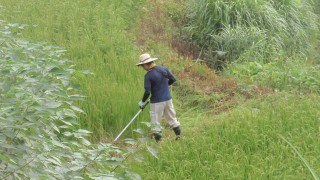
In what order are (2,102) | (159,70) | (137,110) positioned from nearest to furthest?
(2,102) → (159,70) → (137,110)

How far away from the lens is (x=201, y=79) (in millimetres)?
8680

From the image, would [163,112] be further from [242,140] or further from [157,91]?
[242,140]

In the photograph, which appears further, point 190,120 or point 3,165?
point 190,120

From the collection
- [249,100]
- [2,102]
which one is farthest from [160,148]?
[2,102]

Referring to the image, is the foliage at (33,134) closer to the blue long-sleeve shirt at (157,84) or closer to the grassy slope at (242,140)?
the grassy slope at (242,140)

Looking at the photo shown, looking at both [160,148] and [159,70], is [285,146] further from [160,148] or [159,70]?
[159,70]

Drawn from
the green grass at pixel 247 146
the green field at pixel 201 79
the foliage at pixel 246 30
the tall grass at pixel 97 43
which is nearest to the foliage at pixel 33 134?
the green field at pixel 201 79

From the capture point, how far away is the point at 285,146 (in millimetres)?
5277

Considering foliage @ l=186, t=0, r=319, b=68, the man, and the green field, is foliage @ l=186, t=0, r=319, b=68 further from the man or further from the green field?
the man

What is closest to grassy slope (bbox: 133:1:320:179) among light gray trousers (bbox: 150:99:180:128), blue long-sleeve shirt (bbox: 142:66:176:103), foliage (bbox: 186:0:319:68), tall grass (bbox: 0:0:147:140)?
light gray trousers (bbox: 150:99:180:128)

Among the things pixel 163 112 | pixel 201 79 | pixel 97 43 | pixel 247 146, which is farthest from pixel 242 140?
pixel 97 43

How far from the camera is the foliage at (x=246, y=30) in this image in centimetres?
975

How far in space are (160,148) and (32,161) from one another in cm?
300

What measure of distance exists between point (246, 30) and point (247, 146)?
4.87 meters
